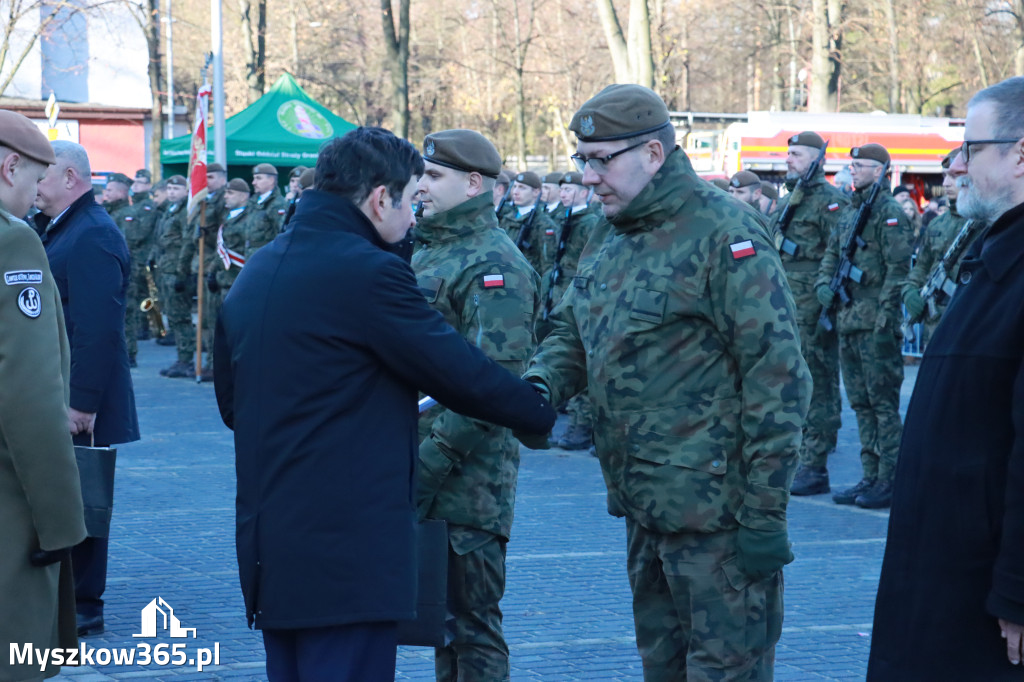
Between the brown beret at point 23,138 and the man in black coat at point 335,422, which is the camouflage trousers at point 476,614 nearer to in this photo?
the man in black coat at point 335,422

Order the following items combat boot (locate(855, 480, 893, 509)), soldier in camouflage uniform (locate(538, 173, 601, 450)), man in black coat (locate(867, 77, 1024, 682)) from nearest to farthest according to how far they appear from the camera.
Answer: man in black coat (locate(867, 77, 1024, 682)), combat boot (locate(855, 480, 893, 509)), soldier in camouflage uniform (locate(538, 173, 601, 450))

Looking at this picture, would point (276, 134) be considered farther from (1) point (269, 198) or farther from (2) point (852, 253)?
(2) point (852, 253)

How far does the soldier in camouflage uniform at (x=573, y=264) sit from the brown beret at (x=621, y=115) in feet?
25.7

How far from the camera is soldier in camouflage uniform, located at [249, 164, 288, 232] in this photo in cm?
1580

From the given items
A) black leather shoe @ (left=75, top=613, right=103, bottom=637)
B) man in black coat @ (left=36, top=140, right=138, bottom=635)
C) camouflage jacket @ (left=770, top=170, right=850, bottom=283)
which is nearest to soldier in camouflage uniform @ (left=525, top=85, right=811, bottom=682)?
man in black coat @ (left=36, top=140, right=138, bottom=635)

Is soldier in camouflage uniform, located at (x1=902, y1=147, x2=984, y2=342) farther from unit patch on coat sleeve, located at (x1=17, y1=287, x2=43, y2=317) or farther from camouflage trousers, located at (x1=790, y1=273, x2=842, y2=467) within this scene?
unit patch on coat sleeve, located at (x1=17, y1=287, x2=43, y2=317)

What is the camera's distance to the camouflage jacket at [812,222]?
32.5ft

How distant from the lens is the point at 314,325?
10.2 feet

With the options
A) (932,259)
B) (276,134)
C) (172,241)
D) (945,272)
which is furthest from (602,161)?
(276,134)

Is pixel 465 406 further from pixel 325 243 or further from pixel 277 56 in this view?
pixel 277 56

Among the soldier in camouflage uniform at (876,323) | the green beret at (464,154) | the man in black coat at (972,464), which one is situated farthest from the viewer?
the soldier in camouflage uniform at (876,323)

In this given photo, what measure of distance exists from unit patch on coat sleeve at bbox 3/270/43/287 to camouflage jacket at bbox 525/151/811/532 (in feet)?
5.33

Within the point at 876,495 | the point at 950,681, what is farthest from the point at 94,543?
the point at 876,495

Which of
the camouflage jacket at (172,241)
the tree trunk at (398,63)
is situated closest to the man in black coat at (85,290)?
the camouflage jacket at (172,241)
